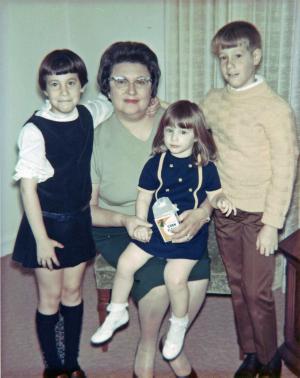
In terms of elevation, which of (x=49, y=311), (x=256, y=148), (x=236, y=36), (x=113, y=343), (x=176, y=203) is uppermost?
(x=236, y=36)

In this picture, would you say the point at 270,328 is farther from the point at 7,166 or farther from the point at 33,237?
the point at 7,166

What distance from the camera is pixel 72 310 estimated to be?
2.02 m

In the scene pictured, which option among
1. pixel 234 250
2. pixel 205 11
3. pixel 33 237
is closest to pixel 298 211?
pixel 234 250

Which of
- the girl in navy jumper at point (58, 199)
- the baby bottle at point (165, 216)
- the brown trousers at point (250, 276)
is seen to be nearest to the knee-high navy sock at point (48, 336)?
the girl in navy jumper at point (58, 199)

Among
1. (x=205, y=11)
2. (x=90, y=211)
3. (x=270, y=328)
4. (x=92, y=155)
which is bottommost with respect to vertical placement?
(x=270, y=328)

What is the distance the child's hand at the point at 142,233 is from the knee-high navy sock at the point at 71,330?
0.38m

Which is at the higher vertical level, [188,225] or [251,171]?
[251,171]

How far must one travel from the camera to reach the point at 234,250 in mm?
2025

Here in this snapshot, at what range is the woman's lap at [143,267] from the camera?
6.33 ft

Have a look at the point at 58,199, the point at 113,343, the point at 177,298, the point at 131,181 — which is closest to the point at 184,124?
the point at 131,181

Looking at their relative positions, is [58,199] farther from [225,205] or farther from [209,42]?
[209,42]

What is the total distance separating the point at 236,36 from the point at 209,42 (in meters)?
1.06

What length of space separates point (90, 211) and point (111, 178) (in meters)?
0.15

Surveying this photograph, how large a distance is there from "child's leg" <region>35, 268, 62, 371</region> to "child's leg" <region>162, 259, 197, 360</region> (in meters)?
0.39
